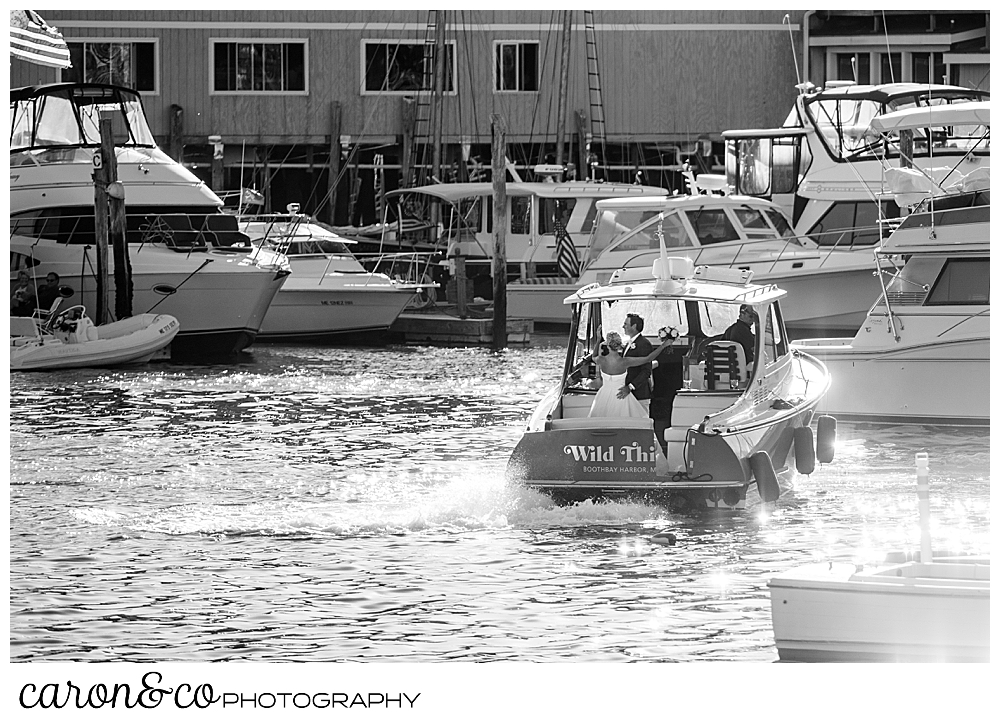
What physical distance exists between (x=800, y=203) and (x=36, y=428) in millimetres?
12696

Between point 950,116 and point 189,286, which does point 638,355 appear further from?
point 189,286

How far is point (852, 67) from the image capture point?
29.6m

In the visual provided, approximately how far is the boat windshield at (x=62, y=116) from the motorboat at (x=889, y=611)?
17452 mm

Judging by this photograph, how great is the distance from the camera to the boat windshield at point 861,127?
22.2 metres

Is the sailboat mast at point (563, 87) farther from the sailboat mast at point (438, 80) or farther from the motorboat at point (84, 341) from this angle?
the motorboat at point (84, 341)

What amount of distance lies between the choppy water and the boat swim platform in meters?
6.97

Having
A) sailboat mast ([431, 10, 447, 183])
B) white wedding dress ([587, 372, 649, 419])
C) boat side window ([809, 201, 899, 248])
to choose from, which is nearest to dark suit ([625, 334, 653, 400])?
white wedding dress ([587, 372, 649, 419])

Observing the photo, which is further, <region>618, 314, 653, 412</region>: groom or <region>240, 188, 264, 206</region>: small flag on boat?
<region>240, 188, 264, 206</region>: small flag on boat

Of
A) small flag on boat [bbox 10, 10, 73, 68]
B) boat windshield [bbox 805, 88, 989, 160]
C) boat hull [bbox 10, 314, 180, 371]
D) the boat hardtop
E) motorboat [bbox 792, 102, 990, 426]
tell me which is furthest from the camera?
boat windshield [bbox 805, 88, 989, 160]

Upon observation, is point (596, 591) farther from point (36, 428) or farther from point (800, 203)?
point (800, 203)

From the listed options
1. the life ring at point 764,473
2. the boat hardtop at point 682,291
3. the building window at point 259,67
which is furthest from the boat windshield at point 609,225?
the life ring at point 764,473

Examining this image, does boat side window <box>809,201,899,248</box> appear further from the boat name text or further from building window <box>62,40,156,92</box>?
building window <box>62,40,156,92</box>

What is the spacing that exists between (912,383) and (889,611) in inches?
325

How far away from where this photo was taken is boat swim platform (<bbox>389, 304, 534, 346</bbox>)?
2270 cm
